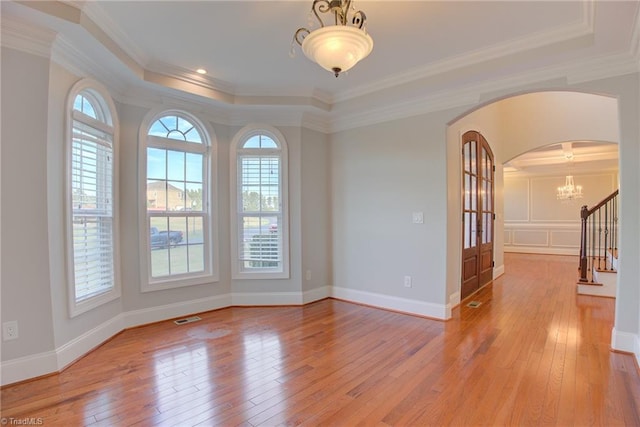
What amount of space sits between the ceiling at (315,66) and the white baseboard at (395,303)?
90.6 inches

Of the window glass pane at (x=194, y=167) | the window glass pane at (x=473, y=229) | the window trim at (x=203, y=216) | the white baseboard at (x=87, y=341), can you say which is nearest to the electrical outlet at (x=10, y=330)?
the white baseboard at (x=87, y=341)

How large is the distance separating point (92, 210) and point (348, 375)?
266 cm

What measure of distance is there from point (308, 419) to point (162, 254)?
2606mm

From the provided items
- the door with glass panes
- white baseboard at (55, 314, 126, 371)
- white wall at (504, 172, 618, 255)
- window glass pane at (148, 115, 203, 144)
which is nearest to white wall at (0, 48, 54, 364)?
white baseboard at (55, 314, 126, 371)

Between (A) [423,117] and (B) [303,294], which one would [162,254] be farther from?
(A) [423,117]

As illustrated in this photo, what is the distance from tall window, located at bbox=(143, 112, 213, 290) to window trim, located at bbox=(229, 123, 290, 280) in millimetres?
309

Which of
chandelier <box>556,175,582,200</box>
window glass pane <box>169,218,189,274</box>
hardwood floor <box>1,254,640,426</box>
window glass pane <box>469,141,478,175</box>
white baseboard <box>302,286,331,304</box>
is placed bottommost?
hardwood floor <box>1,254,640,426</box>

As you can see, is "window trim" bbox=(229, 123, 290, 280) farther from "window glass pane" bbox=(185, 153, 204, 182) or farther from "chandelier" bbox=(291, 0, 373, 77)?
"chandelier" bbox=(291, 0, 373, 77)

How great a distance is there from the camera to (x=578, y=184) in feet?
29.8

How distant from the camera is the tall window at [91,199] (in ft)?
9.07

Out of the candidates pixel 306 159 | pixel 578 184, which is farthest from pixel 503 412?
pixel 578 184

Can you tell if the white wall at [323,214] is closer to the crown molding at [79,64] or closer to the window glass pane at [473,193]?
the crown molding at [79,64]

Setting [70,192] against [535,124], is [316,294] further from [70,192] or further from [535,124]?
[535,124]

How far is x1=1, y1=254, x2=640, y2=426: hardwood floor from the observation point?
6.65 ft
